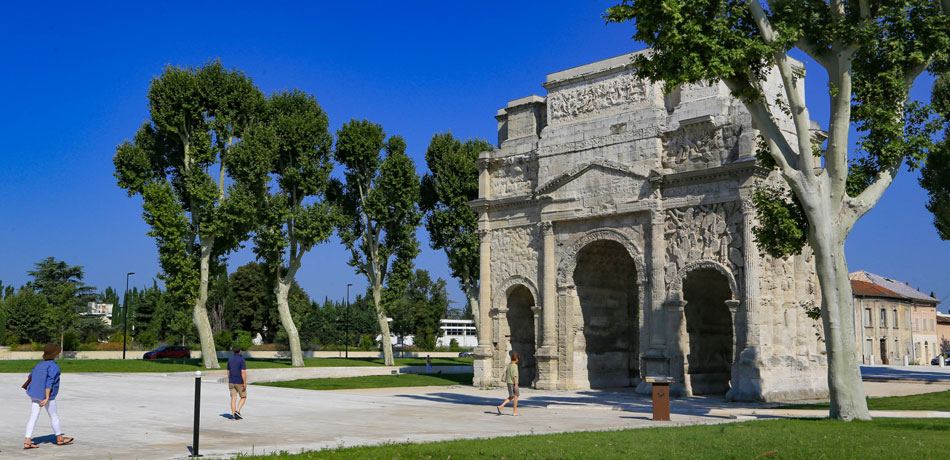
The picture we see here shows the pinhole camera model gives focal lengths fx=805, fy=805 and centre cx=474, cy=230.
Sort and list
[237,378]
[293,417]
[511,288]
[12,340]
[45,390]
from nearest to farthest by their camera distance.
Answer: [45,390], [237,378], [293,417], [511,288], [12,340]

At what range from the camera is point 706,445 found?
1193cm

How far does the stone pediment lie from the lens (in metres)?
27.0

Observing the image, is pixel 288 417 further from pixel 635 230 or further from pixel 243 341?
pixel 243 341

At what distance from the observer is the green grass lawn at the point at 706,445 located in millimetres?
10734

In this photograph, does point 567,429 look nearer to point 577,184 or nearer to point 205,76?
point 577,184

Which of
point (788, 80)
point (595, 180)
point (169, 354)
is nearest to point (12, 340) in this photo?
point (169, 354)

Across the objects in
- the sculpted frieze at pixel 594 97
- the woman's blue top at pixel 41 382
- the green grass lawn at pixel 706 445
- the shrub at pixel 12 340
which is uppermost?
the sculpted frieze at pixel 594 97

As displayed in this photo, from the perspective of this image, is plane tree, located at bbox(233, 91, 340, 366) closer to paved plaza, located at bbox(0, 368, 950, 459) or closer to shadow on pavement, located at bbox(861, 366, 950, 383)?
paved plaza, located at bbox(0, 368, 950, 459)

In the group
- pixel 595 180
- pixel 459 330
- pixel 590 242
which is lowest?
pixel 459 330

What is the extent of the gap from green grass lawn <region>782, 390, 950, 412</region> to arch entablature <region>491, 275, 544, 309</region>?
420 inches

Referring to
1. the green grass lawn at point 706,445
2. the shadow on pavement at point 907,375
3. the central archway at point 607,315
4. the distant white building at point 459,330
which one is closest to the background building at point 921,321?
the shadow on pavement at point 907,375

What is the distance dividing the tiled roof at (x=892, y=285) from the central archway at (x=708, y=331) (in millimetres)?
52054

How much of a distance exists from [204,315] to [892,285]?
66969 mm

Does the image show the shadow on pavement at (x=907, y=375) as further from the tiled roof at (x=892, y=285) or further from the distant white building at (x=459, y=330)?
the distant white building at (x=459, y=330)
